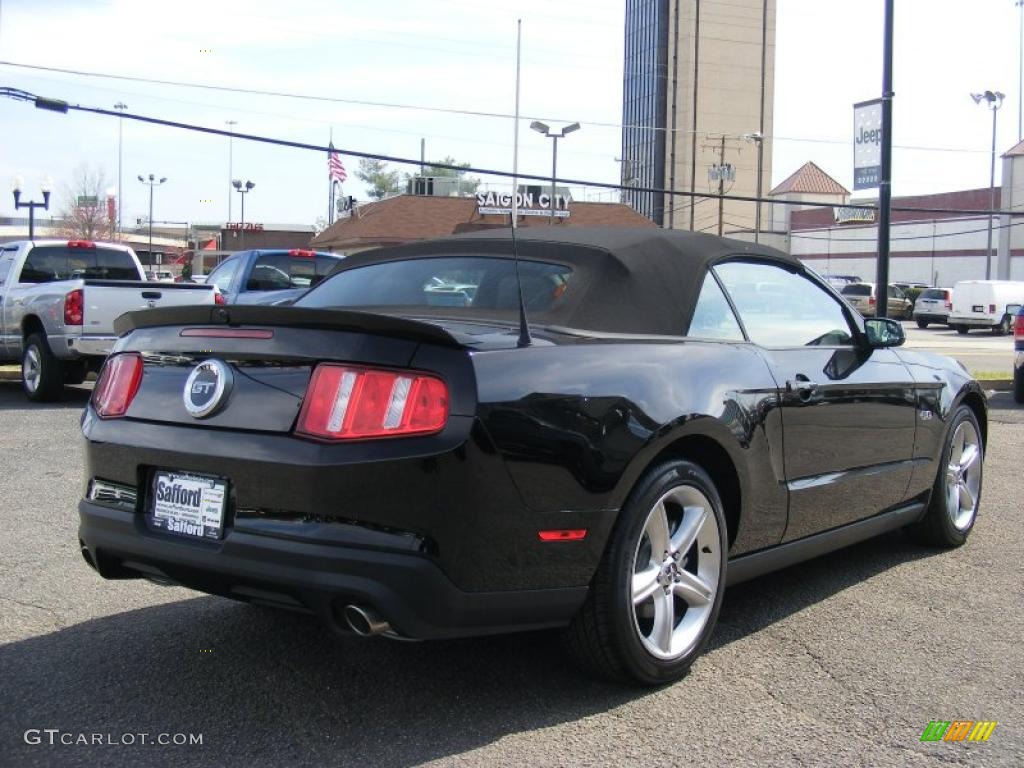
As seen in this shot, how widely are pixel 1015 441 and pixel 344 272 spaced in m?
7.17

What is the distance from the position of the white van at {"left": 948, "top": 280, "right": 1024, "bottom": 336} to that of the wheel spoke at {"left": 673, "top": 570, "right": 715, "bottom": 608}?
34.5 m

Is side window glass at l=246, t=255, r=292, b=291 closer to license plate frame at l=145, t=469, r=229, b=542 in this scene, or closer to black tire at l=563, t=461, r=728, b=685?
license plate frame at l=145, t=469, r=229, b=542

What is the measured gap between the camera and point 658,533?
367 cm

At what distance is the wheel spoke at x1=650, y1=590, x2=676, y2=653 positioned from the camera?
143 inches

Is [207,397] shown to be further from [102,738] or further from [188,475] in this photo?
[102,738]

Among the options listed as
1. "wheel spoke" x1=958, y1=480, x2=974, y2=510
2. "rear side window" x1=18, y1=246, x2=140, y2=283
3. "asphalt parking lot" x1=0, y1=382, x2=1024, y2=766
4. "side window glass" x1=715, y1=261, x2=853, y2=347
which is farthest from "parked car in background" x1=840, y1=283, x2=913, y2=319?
"asphalt parking lot" x1=0, y1=382, x2=1024, y2=766

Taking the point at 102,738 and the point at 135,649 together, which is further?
the point at 135,649

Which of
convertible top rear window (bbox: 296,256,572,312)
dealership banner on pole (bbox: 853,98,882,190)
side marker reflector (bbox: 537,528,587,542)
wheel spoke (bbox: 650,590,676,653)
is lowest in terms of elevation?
wheel spoke (bbox: 650,590,676,653)

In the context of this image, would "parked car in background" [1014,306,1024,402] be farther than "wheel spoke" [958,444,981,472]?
Yes

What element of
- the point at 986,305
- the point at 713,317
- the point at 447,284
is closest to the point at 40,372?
the point at 447,284

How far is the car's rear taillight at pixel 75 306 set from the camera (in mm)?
11664

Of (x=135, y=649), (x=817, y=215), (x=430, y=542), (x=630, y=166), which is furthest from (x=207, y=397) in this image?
(x=630, y=166)

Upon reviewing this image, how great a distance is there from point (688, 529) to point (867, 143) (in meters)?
13.8

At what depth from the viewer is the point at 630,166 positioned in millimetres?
90938
